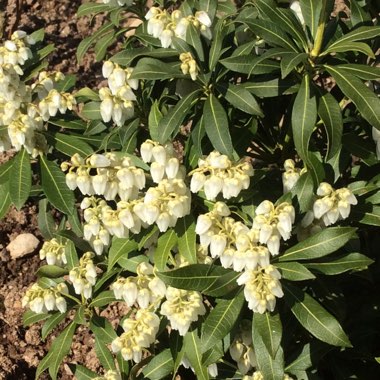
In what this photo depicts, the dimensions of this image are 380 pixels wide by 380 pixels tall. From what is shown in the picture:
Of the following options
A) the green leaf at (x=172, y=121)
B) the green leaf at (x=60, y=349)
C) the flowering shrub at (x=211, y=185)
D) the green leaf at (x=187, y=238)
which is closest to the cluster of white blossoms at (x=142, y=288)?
the flowering shrub at (x=211, y=185)

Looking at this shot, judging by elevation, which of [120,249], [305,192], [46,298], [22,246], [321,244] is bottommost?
[22,246]

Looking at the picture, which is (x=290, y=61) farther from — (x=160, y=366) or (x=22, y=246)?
(x=22, y=246)

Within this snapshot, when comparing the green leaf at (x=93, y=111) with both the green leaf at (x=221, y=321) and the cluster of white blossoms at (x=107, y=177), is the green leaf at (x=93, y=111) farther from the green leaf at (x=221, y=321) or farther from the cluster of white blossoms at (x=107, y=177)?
the green leaf at (x=221, y=321)

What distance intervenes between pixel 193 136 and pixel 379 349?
1525mm

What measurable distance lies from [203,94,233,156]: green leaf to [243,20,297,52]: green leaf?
27cm

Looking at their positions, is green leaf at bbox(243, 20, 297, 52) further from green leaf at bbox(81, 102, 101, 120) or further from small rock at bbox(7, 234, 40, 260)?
small rock at bbox(7, 234, 40, 260)

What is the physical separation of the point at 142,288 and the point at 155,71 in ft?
2.41

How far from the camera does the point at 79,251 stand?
9.27 feet

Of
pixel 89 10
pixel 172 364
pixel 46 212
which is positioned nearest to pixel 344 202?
pixel 172 364

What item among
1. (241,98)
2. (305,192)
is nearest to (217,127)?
(241,98)

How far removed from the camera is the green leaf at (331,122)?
2.12 m

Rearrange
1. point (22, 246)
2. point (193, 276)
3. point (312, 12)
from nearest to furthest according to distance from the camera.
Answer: point (193, 276), point (312, 12), point (22, 246)

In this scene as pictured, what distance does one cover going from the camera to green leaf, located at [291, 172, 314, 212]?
7.01ft

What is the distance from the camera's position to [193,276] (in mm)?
2066
